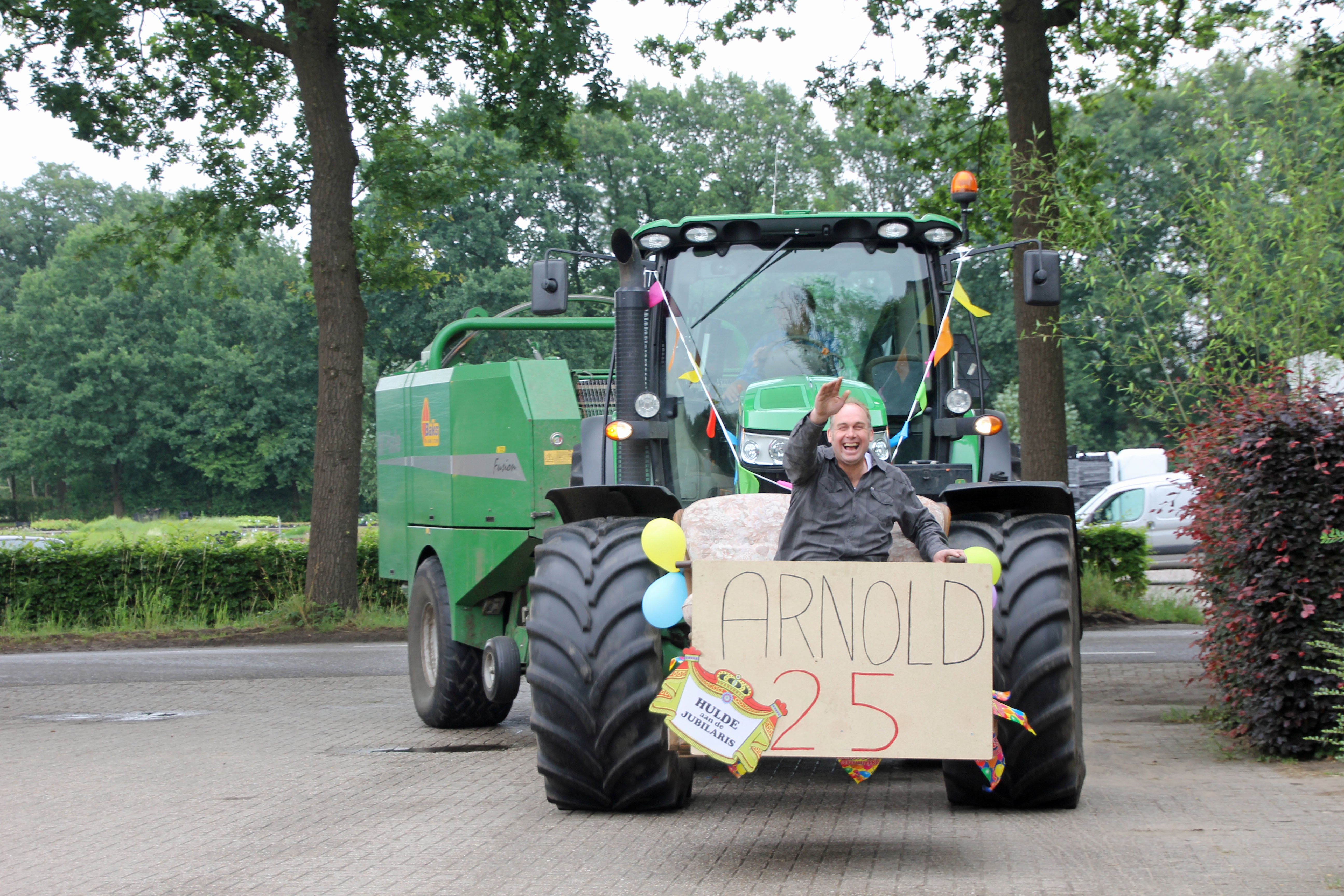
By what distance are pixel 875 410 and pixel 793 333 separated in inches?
25.6

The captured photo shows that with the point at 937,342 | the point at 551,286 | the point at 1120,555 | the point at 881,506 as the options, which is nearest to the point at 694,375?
the point at 551,286

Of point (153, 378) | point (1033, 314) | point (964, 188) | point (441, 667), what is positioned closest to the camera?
point (964, 188)

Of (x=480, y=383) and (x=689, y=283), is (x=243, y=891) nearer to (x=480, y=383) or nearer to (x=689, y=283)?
(x=689, y=283)

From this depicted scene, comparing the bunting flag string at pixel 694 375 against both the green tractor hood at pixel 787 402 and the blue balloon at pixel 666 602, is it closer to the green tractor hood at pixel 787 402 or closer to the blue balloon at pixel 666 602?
the green tractor hood at pixel 787 402

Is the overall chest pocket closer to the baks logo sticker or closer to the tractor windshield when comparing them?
the tractor windshield

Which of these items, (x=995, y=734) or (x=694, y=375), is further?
(x=694, y=375)

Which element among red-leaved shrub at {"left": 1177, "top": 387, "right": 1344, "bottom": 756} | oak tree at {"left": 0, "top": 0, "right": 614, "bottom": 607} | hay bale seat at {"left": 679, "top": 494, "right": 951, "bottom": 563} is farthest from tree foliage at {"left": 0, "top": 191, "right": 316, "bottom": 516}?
hay bale seat at {"left": 679, "top": 494, "right": 951, "bottom": 563}

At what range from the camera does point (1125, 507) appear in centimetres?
2641

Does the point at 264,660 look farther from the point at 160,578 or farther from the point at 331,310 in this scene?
the point at 331,310

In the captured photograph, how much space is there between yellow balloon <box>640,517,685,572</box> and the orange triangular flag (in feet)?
8.18

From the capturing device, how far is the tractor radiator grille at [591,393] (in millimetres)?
9328

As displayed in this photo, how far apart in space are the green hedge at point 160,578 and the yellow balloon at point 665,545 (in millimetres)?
14259

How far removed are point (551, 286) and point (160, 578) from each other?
13.9 meters

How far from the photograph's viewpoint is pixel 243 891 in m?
5.02
